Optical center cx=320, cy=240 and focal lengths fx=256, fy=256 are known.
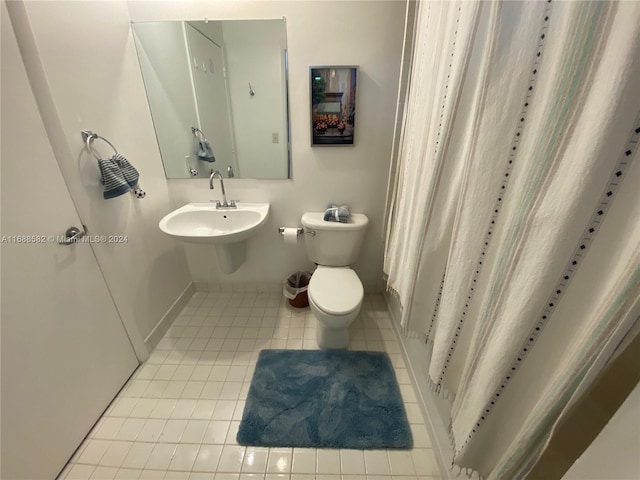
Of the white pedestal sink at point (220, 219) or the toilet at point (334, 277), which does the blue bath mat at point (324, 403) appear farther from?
the white pedestal sink at point (220, 219)

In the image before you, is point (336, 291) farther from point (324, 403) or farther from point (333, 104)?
point (333, 104)

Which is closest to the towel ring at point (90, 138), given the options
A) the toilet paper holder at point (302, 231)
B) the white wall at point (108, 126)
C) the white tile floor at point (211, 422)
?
the white wall at point (108, 126)

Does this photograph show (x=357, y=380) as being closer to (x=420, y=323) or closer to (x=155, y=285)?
(x=420, y=323)

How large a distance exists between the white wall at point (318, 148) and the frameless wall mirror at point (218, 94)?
58 millimetres

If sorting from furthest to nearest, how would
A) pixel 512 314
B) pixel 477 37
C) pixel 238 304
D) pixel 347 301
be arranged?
pixel 238 304 < pixel 347 301 < pixel 477 37 < pixel 512 314

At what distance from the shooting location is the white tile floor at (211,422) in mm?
1057

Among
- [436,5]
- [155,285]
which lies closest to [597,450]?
[436,5]

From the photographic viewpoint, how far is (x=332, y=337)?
61.4 inches

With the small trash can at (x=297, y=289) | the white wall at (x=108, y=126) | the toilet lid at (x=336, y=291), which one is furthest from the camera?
the small trash can at (x=297, y=289)

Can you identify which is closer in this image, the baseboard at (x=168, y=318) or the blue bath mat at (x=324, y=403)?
the blue bath mat at (x=324, y=403)

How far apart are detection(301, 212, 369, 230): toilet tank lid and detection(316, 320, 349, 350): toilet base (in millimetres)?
588

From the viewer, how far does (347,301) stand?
1390 mm

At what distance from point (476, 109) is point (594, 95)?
0.24 m

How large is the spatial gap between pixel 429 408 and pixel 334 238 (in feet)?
3.33
